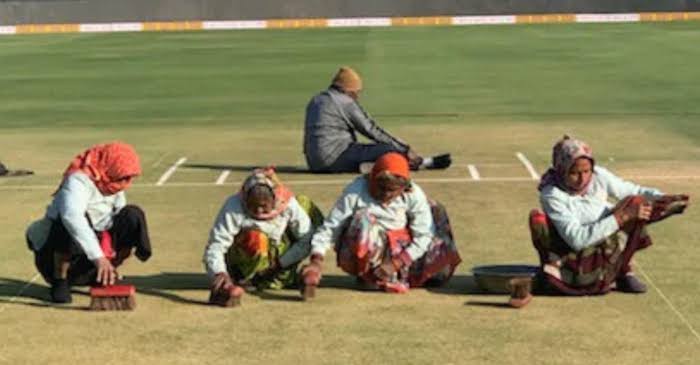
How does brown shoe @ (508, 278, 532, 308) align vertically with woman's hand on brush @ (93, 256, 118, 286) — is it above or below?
below

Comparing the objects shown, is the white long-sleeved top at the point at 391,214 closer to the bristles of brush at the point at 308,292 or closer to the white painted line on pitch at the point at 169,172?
the bristles of brush at the point at 308,292

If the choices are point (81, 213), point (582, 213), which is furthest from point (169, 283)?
point (582, 213)

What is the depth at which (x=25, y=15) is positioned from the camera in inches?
2574

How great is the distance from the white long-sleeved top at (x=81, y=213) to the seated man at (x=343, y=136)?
22.5 ft

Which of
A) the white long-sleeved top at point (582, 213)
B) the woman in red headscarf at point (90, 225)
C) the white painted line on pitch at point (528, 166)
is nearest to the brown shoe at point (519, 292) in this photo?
the white long-sleeved top at point (582, 213)

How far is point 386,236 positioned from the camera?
10680 mm

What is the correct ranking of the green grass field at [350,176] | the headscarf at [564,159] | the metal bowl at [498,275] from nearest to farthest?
the green grass field at [350,176] → the headscarf at [564,159] → the metal bowl at [498,275]

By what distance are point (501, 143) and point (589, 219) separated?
10112 millimetres

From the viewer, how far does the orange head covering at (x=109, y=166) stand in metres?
10.3

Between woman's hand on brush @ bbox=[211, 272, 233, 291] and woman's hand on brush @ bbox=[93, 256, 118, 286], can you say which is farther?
woman's hand on brush @ bbox=[211, 272, 233, 291]

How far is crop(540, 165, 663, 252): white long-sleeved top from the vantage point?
1015 cm

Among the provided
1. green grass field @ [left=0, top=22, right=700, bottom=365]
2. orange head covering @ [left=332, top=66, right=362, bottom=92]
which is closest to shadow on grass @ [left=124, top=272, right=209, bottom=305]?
green grass field @ [left=0, top=22, right=700, bottom=365]

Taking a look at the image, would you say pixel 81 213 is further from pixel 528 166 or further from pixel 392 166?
pixel 528 166

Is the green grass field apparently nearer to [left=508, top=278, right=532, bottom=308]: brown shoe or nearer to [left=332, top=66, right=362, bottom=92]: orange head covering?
[left=508, top=278, right=532, bottom=308]: brown shoe
